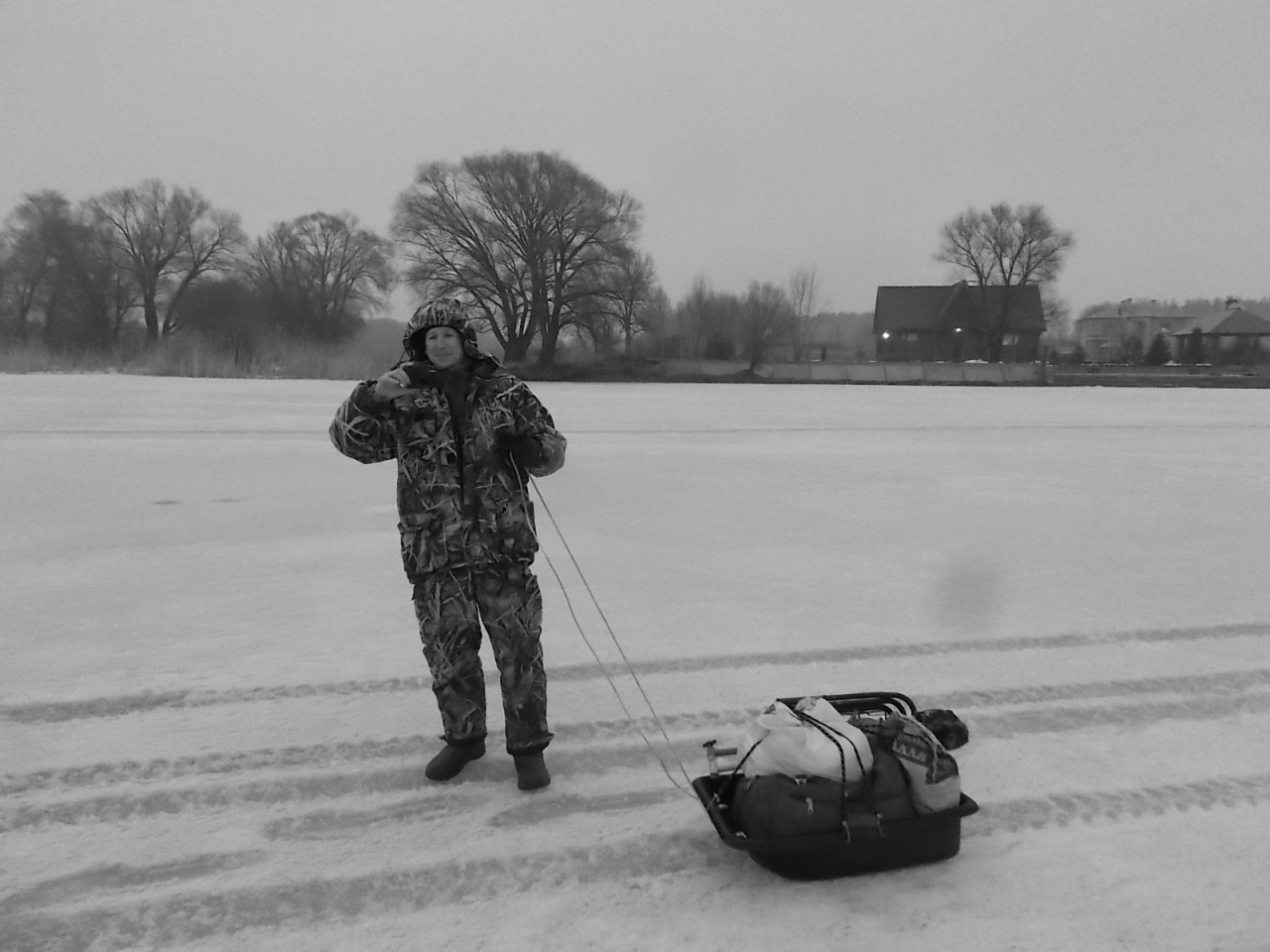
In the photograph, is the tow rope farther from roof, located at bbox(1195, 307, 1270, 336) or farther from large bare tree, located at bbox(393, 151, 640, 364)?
roof, located at bbox(1195, 307, 1270, 336)

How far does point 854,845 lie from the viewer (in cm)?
249

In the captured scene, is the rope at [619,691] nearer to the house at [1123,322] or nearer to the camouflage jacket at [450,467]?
the camouflage jacket at [450,467]

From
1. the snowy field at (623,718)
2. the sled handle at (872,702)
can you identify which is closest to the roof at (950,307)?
the snowy field at (623,718)

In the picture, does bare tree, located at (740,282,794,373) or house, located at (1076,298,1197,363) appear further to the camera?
house, located at (1076,298,1197,363)

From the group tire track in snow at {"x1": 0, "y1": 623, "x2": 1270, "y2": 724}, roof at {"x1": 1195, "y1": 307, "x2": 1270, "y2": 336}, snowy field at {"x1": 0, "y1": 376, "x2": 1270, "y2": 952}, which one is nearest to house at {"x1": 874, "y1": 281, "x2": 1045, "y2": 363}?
roof at {"x1": 1195, "y1": 307, "x2": 1270, "y2": 336}

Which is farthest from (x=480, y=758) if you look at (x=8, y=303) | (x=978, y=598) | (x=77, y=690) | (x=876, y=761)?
(x=8, y=303)

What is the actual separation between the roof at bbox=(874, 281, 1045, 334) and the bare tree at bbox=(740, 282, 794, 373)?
1045 cm

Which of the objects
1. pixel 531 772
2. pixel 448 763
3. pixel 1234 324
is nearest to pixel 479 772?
pixel 448 763

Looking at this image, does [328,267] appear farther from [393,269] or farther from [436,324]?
[436,324]

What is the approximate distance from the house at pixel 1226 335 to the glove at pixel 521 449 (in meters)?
68.6

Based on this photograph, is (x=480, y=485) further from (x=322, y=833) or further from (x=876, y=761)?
(x=876, y=761)

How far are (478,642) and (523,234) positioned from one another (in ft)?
155

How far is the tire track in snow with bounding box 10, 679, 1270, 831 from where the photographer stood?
2854 mm

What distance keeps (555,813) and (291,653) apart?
1990mm
